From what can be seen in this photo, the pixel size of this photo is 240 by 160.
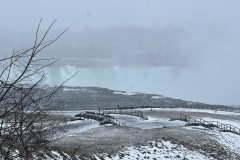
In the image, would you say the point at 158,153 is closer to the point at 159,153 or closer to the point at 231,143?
the point at 159,153

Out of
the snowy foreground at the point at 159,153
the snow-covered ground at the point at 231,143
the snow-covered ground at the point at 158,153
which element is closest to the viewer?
the snowy foreground at the point at 159,153

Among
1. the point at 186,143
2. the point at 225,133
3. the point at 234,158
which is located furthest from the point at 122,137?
the point at 225,133

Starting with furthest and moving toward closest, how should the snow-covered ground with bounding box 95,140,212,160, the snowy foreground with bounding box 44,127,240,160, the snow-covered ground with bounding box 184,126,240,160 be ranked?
the snow-covered ground with bounding box 184,126,240,160, the snow-covered ground with bounding box 95,140,212,160, the snowy foreground with bounding box 44,127,240,160

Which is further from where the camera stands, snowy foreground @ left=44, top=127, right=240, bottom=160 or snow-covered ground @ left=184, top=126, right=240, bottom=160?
snow-covered ground @ left=184, top=126, right=240, bottom=160

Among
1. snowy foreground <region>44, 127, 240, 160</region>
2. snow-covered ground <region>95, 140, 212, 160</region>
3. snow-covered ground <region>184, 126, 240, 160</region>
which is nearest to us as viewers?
snowy foreground <region>44, 127, 240, 160</region>

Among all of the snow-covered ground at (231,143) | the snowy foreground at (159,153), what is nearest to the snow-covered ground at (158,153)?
the snowy foreground at (159,153)

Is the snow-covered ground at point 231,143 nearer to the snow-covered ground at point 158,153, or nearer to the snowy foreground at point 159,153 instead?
the snowy foreground at point 159,153

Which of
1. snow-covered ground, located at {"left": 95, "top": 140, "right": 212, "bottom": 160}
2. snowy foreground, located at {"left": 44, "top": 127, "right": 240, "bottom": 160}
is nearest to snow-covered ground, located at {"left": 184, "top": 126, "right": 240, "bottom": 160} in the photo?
snowy foreground, located at {"left": 44, "top": 127, "right": 240, "bottom": 160}

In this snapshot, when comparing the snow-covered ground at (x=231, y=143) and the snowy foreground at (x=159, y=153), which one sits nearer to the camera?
the snowy foreground at (x=159, y=153)

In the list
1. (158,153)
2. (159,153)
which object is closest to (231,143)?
(159,153)

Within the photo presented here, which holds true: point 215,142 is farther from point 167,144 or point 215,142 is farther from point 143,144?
point 143,144

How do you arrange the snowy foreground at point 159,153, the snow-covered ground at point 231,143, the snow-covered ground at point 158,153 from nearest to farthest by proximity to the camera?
the snowy foreground at point 159,153
the snow-covered ground at point 158,153
the snow-covered ground at point 231,143

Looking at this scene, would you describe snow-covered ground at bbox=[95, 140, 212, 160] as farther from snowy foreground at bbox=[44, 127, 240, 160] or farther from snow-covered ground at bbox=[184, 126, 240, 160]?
snow-covered ground at bbox=[184, 126, 240, 160]

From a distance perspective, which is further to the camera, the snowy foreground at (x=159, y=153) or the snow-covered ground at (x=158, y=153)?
the snow-covered ground at (x=158, y=153)
